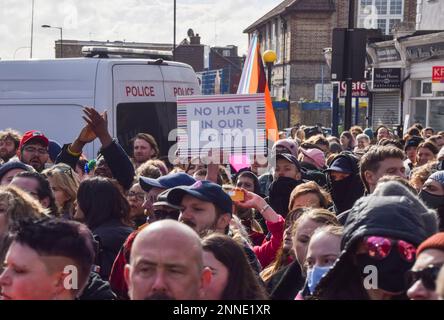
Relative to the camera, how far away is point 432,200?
5996 mm

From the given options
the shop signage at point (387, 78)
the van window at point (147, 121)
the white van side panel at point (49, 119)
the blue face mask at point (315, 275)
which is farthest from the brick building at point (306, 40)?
the blue face mask at point (315, 275)

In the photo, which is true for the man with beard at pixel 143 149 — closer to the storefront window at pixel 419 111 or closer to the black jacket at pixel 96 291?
the black jacket at pixel 96 291

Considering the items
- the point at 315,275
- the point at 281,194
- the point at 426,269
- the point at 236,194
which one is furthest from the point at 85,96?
the point at 426,269

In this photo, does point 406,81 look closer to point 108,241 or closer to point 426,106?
point 426,106

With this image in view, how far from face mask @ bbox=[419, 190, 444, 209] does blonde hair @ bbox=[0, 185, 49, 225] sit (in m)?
2.84

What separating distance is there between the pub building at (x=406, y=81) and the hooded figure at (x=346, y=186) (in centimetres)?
1827

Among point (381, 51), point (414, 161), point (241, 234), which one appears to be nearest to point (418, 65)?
point (381, 51)

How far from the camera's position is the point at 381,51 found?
3147cm

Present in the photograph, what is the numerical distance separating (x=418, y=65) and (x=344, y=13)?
2567 centimetres

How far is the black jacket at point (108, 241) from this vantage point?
16.0 feet

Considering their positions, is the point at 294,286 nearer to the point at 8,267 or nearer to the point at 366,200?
the point at 366,200

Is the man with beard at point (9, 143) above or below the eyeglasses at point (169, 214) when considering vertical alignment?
above

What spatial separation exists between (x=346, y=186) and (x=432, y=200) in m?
0.95

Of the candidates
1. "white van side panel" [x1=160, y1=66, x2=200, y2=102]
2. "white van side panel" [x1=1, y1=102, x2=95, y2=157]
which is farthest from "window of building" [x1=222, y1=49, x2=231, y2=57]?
"white van side panel" [x1=1, y1=102, x2=95, y2=157]
